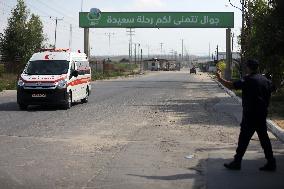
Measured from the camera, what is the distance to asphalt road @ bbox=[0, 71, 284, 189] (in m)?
7.62

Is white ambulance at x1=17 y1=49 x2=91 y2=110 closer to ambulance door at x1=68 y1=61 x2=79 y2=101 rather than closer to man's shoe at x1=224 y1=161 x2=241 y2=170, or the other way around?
ambulance door at x1=68 y1=61 x2=79 y2=101

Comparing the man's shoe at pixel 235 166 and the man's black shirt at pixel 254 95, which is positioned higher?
the man's black shirt at pixel 254 95

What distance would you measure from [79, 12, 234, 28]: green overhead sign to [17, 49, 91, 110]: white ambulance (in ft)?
98.3

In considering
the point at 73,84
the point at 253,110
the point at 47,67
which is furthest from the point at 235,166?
the point at 47,67

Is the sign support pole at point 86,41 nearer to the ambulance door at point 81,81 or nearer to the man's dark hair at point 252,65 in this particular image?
the ambulance door at point 81,81

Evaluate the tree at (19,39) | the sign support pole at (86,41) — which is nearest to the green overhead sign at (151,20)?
the sign support pole at (86,41)

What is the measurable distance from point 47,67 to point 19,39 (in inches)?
966

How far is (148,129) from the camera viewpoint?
13602 millimetres

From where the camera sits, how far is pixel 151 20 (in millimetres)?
51562

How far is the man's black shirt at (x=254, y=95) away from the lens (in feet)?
27.4

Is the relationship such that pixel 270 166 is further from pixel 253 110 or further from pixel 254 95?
pixel 254 95

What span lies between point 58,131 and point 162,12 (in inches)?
1564

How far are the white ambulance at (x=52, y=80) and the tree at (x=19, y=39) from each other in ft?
74.5

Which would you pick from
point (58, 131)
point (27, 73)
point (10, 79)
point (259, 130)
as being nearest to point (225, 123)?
point (58, 131)
